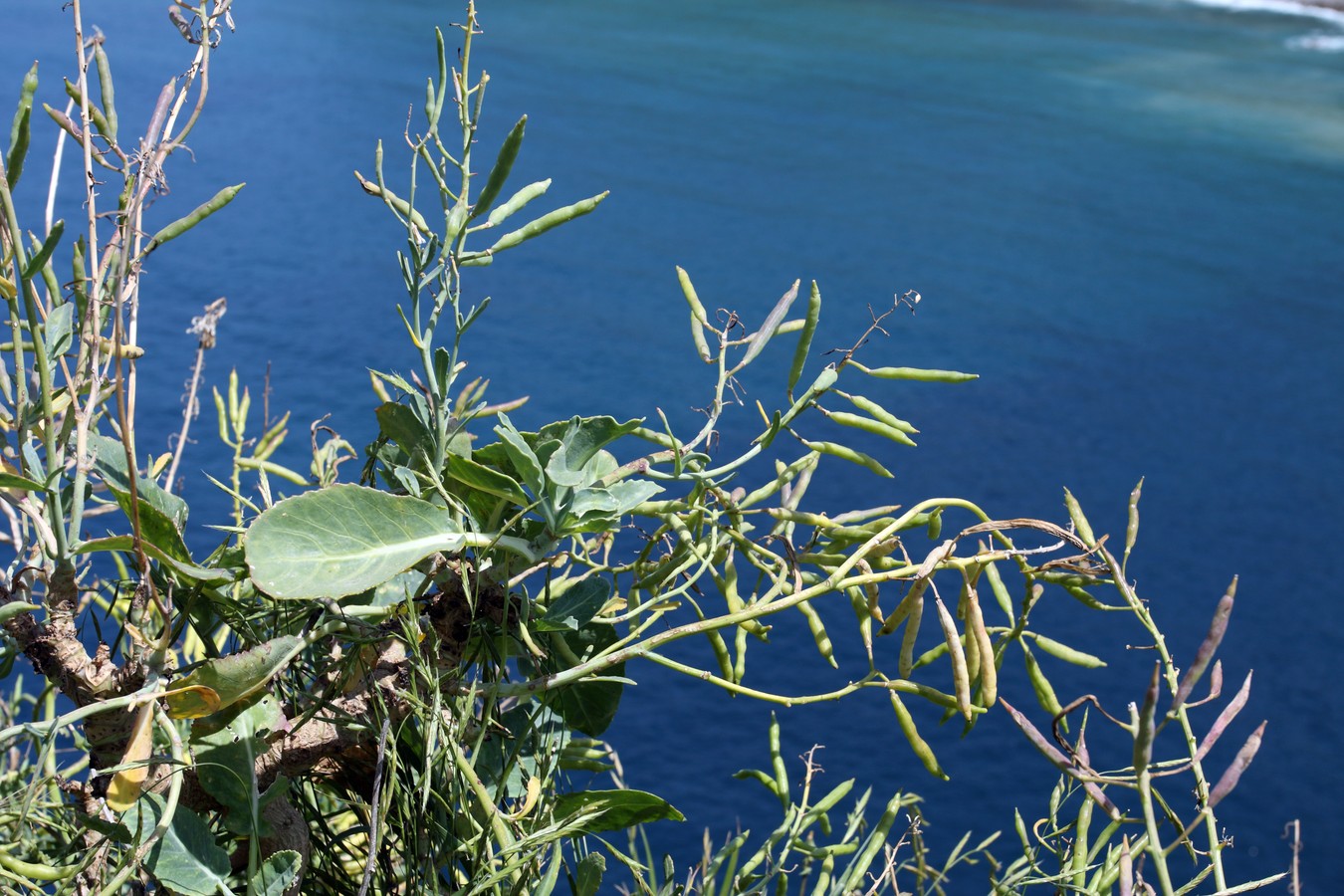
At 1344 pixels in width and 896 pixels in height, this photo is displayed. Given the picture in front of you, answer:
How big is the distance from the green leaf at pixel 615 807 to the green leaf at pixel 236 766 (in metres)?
0.09

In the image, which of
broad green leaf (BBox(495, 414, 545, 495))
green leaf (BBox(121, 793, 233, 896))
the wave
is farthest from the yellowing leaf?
the wave

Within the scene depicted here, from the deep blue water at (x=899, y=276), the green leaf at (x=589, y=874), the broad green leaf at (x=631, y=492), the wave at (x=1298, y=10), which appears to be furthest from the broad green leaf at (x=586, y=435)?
the wave at (x=1298, y=10)

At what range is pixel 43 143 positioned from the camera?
4582mm

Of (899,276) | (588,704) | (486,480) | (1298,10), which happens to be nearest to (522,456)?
(486,480)

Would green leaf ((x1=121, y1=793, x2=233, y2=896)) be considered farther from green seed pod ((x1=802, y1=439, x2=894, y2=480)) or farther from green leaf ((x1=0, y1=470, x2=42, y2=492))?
green seed pod ((x1=802, y1=439, x2=894, y2=480))

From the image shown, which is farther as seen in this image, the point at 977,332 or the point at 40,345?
the point at 977,332

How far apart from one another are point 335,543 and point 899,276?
13.9ft

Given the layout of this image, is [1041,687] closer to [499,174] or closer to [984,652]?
[984,652]

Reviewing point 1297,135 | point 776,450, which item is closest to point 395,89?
point 776,450

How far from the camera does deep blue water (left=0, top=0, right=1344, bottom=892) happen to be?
104 inches

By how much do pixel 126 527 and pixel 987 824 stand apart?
5.66ft

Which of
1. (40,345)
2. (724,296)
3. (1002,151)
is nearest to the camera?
(40,345)

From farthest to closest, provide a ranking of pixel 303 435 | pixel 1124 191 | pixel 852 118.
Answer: pixel 852 118
pixel 1124 191
pixel 303 435

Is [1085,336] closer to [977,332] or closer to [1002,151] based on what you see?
[977,332]
